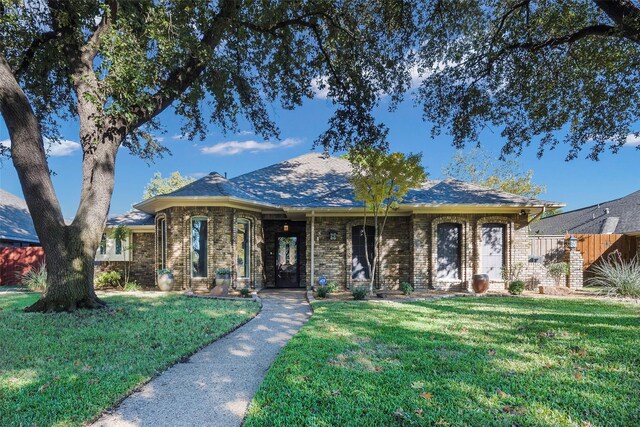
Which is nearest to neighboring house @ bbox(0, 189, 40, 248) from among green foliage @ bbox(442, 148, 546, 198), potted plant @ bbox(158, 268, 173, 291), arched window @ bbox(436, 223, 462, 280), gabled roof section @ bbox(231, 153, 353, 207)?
potted plant @ bbox(158, 268, 173, 291)

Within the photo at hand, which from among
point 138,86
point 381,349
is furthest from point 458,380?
point 138,86

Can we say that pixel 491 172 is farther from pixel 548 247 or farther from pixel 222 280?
pixel 222 280

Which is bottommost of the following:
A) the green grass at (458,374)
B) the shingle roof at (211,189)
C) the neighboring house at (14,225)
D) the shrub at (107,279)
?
the shrub at (107,279)

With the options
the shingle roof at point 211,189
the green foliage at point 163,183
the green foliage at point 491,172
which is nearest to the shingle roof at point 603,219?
the green foliage at point 491,172

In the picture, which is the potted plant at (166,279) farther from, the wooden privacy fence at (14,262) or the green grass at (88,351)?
the wooden privacy fence at (14,262)

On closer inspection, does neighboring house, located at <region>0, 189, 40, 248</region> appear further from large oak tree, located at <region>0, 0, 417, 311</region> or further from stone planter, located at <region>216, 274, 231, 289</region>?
stone planter, located at <region>216, 274, 231, 289</region>

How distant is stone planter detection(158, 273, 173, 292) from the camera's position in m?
11.3

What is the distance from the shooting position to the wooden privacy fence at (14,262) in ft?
46.3

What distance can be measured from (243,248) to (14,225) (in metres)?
16.0

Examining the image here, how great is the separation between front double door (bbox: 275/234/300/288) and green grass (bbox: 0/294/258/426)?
5.18 metres

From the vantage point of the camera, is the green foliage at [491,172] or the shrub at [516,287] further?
the green foliage at [491,172]

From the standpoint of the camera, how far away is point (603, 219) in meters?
18.9

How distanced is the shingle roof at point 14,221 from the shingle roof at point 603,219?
3030cm

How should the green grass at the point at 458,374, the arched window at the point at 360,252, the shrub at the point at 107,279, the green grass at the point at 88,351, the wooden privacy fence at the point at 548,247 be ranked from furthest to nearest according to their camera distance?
the wooden privacy fence at the point at 548,247
the shrub at the point at 107,279
the arched window at the point at 360,252
the green grass at the point at 88,351
the green grass at the point at 458,374
